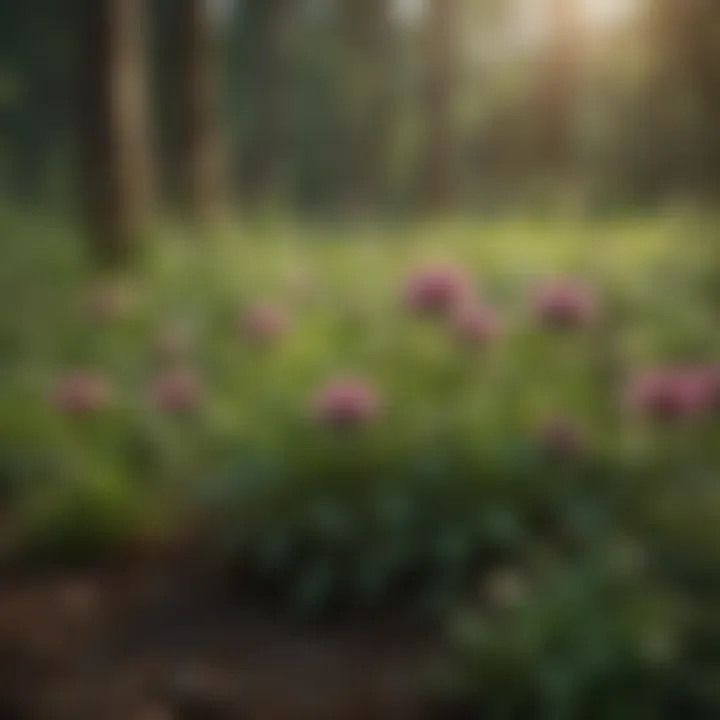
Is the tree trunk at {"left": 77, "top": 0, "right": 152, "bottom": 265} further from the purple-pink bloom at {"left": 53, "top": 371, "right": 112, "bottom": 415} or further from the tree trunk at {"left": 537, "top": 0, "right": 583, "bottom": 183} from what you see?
the tree trunk at {"left": 537, "top": 0, "right": 583, "bottom": 183}

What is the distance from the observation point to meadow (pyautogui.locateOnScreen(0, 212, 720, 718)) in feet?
3.80

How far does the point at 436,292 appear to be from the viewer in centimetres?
143

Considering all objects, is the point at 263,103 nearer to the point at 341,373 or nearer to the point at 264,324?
the point at 264,324

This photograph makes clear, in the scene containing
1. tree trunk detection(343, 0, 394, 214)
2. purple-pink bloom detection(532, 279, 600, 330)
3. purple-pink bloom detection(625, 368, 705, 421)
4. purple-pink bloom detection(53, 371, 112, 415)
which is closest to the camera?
purple-pink bloom detection(625, 368, 705, 421)

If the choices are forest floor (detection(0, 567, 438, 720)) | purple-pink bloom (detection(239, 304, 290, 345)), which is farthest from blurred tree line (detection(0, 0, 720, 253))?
forest floor (detection(0, 567, 438, 720))

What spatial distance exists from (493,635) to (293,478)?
12.4 inches

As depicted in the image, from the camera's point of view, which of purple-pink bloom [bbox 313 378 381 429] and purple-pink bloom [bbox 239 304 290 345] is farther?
purple-pink bloom [bbox 239 304 290 345]

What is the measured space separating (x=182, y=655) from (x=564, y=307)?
487 millimetres

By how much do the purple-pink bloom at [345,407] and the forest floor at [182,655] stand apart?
0.19 metres

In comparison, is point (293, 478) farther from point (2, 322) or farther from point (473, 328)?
point (2, 322)

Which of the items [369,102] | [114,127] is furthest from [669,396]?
[114,127]

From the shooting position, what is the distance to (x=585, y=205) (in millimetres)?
1605

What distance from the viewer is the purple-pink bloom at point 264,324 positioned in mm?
1595

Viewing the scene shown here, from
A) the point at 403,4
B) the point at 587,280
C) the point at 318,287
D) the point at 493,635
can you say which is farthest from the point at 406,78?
the point at 493,635
